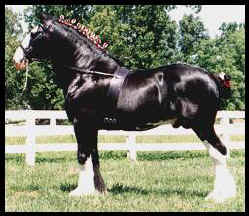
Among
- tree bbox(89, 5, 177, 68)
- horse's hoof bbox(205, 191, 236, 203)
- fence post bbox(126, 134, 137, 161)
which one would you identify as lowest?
fence post bbox(126, 134, 137, 161)

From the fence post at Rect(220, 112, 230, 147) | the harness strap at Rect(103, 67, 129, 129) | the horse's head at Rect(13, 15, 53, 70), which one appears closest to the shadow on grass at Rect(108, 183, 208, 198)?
the harness strap at Rect(103, 67, 129, 129)

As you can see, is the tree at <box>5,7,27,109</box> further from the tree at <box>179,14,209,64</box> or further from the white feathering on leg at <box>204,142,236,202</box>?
the white feathering on leg at <box>204,142,236,202</box>

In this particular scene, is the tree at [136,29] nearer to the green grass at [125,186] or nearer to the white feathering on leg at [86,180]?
the green grass at [125,186]

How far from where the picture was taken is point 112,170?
9070 millimetres

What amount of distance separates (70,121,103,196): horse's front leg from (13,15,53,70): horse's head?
50.1 inches

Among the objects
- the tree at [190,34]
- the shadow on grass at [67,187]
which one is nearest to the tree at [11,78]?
the tree at [190,34]

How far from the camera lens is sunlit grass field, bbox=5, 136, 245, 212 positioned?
5.45m

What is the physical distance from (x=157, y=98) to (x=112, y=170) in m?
3.64

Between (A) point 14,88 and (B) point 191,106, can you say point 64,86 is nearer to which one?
(B) point 191,106

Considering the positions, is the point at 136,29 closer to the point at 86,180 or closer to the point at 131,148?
the point at 131,148

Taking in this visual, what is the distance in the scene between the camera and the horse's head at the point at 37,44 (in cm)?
629

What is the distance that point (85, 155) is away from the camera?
6.04 metres

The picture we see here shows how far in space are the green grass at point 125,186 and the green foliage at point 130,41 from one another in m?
14.0
